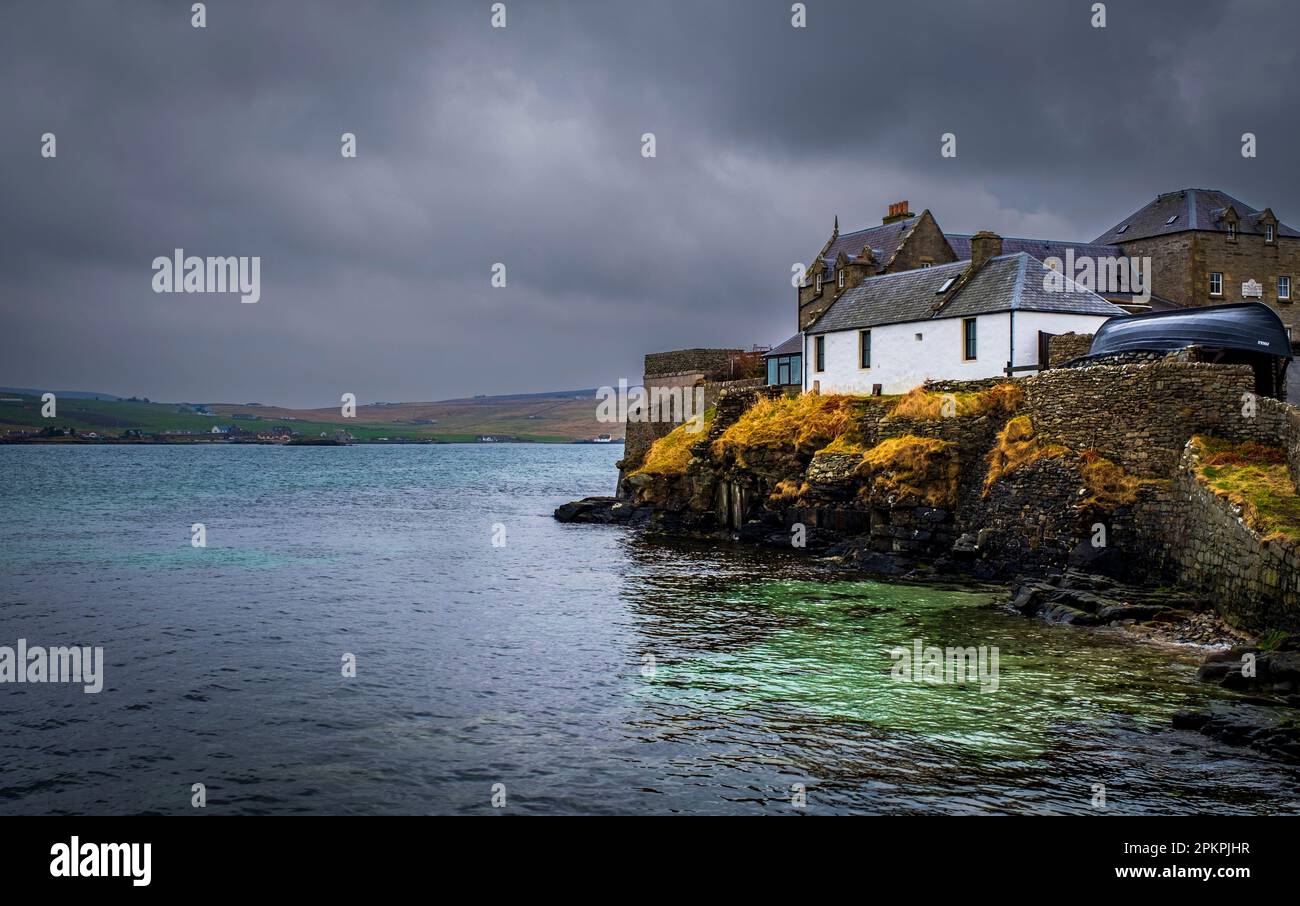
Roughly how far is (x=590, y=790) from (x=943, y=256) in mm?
58226

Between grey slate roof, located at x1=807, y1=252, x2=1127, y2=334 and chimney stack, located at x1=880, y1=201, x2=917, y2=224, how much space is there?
16318mm

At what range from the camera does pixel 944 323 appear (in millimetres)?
46594

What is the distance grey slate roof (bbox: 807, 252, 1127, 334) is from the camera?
1724 inches

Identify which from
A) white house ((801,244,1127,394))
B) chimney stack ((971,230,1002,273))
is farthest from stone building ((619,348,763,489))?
chimney stack ((971,230,1002,273))

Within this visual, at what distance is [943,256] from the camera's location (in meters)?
66.3

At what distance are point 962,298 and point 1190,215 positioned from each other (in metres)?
32.3

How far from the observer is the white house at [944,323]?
4338cm

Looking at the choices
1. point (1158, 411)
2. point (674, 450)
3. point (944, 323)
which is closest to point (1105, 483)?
point (1158, 411)

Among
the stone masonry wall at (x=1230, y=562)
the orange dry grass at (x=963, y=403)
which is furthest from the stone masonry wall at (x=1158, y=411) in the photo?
the orange dry grass at (x=963, y=403)
